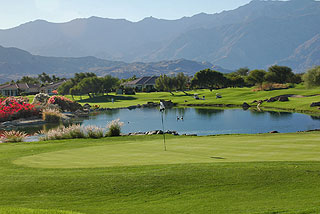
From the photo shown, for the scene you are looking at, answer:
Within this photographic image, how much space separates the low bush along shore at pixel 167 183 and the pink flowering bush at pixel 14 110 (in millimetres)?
44349

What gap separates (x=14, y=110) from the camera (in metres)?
55.5

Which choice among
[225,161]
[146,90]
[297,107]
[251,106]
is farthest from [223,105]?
[225,161]

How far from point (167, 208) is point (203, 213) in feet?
2.77

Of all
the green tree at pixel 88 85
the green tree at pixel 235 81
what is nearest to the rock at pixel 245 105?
the green tree at pixel 88 85

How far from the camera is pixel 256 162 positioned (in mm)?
11594

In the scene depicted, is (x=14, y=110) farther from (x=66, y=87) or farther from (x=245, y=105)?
(x=66, y=87)

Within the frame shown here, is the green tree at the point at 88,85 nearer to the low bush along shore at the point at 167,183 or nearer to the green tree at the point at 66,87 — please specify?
the green tree at the point at 66,87

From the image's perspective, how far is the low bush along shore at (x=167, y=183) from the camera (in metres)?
8.10

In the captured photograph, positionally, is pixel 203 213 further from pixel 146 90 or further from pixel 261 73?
pixel 146 90

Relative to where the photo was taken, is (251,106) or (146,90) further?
(146,90)

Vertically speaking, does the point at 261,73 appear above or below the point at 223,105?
above

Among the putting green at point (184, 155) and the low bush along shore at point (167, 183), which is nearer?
the low bush along shore at point (167, 183)

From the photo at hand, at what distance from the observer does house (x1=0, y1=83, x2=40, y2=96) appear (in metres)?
133

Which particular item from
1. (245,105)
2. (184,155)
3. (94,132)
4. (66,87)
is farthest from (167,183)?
(66,87)
